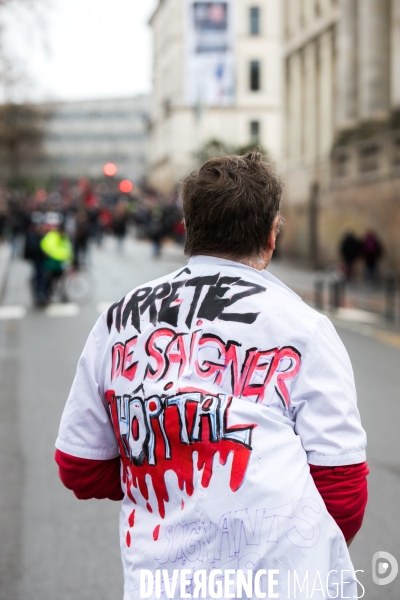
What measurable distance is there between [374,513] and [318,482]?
3.35 meters

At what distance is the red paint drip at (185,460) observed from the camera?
1.99m

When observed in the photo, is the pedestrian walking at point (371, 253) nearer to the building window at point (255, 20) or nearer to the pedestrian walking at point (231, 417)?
the pedestrian walking at point (231, 417)

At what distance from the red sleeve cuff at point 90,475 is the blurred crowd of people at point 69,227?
11.3 ft

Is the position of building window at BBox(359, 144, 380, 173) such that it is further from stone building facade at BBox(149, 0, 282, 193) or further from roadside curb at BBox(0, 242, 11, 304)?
stone building facade at BBox(149, 0, 282, 193)

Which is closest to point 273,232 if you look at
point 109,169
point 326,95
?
point 109,169

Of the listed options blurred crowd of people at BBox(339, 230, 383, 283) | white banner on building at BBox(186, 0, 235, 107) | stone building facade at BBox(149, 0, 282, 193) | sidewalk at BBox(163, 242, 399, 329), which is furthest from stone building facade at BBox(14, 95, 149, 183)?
blurred crowd of people at BBox(339, 230, 383, 283)

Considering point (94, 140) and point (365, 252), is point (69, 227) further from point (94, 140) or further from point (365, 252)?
point (94, 140)

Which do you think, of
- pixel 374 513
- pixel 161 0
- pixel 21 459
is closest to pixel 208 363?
pixel 374 513

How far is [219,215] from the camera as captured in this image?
214cm

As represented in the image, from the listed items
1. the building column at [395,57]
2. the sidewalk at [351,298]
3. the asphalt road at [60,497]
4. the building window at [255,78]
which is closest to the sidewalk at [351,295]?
the sidewalk at [351,298]

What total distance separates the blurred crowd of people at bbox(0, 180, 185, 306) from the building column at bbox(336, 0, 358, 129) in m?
7.24

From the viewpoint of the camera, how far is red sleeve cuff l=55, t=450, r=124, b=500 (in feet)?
7.57

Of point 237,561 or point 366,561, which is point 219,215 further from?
point 366,561

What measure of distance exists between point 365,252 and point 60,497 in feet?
68.1
